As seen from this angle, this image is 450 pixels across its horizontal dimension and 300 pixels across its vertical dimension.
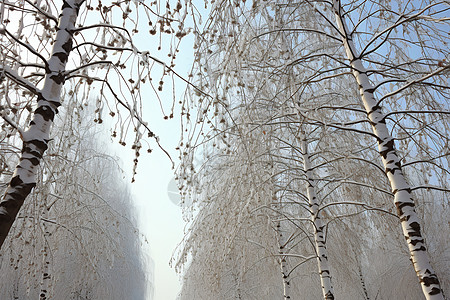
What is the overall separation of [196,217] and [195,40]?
4457 millimetres

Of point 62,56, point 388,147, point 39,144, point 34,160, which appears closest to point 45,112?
point 39,144

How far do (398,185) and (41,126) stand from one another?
3352 millimetres

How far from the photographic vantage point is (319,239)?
555cm

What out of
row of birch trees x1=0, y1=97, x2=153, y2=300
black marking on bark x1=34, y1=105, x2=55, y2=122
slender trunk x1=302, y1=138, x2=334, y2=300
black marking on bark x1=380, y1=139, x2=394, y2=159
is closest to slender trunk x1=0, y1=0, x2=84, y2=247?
black marking on bark x1=34, y1=105, x2=55, y2=122

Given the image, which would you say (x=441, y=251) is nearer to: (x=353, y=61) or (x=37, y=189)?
(x=353, y=61)

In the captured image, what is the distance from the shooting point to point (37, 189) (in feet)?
12.4

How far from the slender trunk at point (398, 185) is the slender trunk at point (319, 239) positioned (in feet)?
4.76

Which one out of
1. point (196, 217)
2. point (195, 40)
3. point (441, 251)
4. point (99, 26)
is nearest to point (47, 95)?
point (99, 26)

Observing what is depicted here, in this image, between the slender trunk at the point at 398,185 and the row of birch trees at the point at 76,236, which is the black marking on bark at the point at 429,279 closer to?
the slender trunk at the point at 398,185

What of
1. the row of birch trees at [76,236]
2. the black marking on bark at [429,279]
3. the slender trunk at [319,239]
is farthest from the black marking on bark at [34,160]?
the slender trunk at [319,239]

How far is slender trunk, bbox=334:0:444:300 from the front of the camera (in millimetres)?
3236

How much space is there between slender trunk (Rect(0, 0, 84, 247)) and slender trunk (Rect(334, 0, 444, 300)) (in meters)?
3.06

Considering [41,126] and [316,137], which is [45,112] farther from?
[316,137]

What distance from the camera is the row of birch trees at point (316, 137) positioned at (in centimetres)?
352
